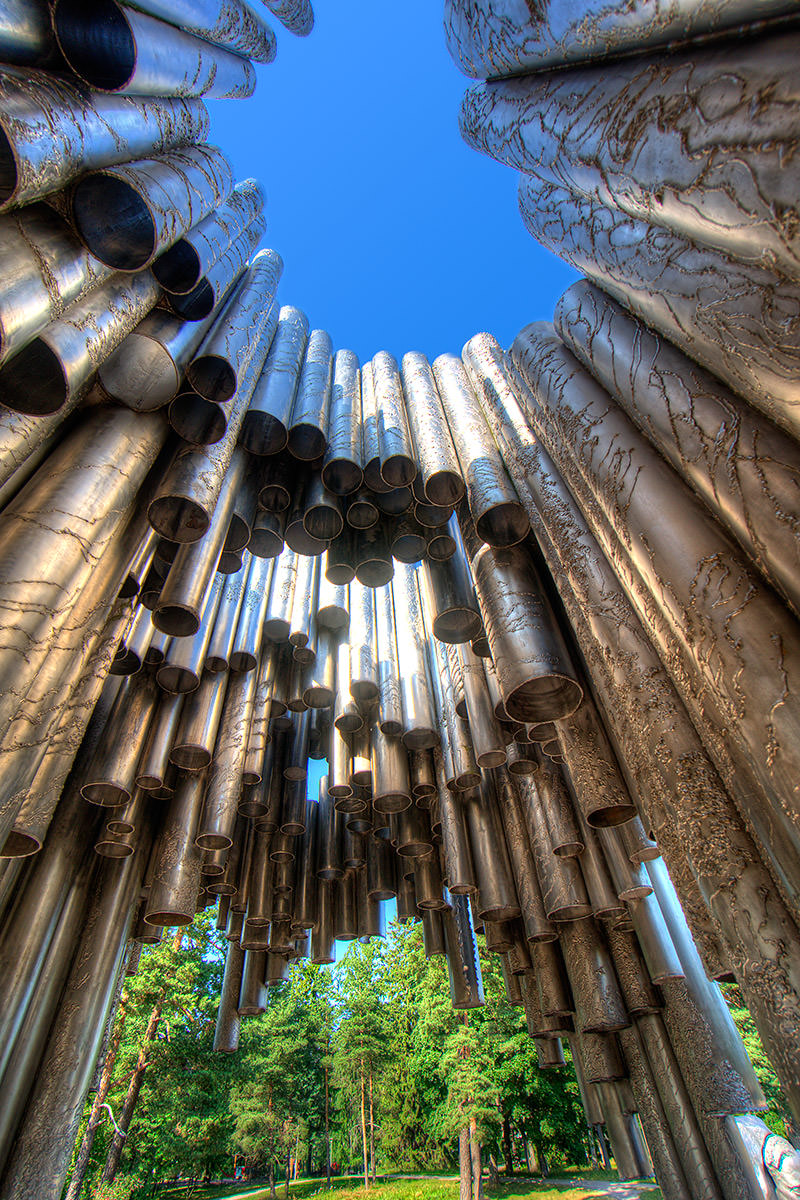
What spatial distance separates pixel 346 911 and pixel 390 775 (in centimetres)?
439

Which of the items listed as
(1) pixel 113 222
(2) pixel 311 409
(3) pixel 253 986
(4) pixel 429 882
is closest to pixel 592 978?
(4) pixel 429 882

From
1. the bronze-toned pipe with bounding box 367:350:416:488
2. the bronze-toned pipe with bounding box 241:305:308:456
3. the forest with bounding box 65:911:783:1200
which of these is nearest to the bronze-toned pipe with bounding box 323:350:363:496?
the bronze-toned pipe with bounding box 367:350:416:488

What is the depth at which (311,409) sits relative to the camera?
4402mm

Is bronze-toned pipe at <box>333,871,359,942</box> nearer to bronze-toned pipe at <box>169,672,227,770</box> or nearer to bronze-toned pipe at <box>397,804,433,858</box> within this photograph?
bronze-toned pipe at <box>397,804,433,858</box>

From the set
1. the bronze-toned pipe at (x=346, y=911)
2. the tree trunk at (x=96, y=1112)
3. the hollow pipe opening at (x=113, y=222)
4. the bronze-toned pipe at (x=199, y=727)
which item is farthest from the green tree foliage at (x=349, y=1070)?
the hollow pipe opening at (x=113, y=222)

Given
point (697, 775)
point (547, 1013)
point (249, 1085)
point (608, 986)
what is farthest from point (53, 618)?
point (249, 1085)

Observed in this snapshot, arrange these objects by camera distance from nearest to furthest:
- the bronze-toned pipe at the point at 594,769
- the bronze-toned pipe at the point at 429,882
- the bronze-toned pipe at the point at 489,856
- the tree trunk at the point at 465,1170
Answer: the bronze-toned pipe at the point at 594,769
the bronze-toned pipe at the point at 489,856
the bronze-toned pipe at the point at 429,882
the tree trunk at the point at 465,1170

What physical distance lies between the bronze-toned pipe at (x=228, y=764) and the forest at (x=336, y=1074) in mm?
15746

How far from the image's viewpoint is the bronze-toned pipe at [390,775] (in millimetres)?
5199

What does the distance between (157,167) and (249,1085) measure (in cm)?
2837

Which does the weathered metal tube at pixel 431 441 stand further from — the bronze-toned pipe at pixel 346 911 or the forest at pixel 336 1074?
the forest at pixel 336 1074

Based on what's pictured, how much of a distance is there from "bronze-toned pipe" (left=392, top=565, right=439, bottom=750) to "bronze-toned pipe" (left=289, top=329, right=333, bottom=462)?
2351 mm

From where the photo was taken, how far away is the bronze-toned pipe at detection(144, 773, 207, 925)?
4.39 metres

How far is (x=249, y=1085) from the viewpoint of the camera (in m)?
21.0
